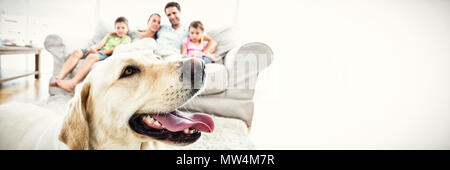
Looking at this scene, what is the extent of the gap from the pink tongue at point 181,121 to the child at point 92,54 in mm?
340

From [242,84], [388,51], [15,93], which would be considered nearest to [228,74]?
[242,84]

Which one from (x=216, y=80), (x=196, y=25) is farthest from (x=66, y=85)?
(x=216, y=80)

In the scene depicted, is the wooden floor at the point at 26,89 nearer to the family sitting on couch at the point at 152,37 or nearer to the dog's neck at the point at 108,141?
the family sitting on couch at the point at 152,37

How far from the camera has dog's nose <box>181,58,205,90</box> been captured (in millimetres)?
546

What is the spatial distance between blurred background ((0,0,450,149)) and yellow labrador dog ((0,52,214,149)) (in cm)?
31

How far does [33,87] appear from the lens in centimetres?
76

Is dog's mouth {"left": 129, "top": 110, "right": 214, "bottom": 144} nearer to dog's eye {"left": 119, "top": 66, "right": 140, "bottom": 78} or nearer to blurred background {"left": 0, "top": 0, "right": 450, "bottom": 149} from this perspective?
dog's eye {"left": 119, "top": 66, "right": 140, "bottom": 78}

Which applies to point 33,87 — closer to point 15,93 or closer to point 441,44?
point 15,93

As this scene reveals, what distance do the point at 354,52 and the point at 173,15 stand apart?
974 mm

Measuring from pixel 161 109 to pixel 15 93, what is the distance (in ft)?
2.12

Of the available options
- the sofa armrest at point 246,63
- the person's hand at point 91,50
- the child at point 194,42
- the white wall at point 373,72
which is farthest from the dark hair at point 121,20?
the white wall at point 373,72

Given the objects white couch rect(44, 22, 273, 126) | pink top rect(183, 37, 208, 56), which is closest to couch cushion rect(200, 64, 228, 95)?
white couch rect(44, 22, 273, 126)

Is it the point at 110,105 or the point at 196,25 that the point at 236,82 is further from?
the point at 110,105

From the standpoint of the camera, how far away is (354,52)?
1.06 metres
